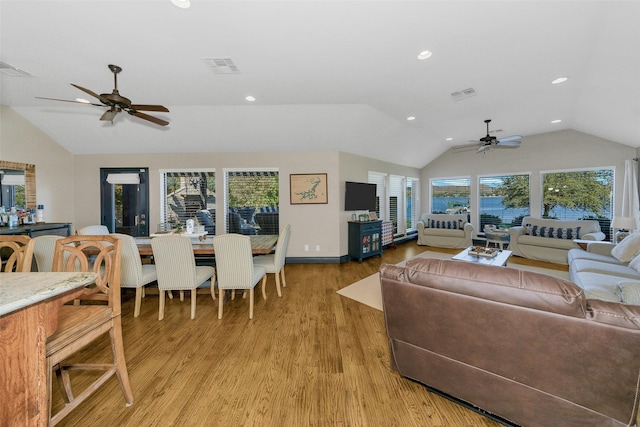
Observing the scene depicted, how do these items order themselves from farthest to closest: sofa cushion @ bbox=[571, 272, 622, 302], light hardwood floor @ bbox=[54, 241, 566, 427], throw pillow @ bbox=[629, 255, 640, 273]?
throw pillow @ bbox=[629, 255, 640, 273], sofa cushion @ bbox=[571, 272, 622, 302], light hardwood floor @ bbox=[54, 241, 566, 427]

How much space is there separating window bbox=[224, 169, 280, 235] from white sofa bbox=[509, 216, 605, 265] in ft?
18.3

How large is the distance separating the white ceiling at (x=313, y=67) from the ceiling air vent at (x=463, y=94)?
0.32ft

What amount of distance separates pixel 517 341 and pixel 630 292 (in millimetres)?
1626

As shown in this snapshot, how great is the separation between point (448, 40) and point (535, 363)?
270cm

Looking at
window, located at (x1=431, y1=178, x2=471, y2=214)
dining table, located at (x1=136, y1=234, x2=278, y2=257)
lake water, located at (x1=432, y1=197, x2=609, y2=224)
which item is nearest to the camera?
dining table, located at (x1=136, y1=234, x2=278, y2=257)

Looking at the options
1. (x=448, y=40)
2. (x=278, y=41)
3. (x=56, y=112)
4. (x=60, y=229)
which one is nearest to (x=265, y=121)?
(x=278, y=41)

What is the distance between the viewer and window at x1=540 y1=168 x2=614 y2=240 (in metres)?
5.55

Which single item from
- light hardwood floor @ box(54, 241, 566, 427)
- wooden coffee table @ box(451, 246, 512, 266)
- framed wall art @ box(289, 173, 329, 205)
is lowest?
light hardwood floor @ box(54, 241, 566, 427)

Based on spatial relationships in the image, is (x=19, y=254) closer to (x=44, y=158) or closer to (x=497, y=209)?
(x=44, y=158)

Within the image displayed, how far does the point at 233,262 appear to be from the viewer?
2.74 meters

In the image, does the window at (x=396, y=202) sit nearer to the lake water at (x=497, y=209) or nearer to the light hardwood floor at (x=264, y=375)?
the lake water at (x=497, y=209)

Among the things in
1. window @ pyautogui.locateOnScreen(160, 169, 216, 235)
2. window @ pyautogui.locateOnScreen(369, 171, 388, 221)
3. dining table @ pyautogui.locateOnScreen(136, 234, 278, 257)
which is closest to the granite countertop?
dining table @ pyautogui.locateOnScreen(136, 234, 278, 257)

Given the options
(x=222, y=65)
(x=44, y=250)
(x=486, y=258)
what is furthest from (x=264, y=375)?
(x=486, y=258)

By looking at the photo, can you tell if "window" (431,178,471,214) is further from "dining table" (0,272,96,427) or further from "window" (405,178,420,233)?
"dining table" (0,272,96,427)
